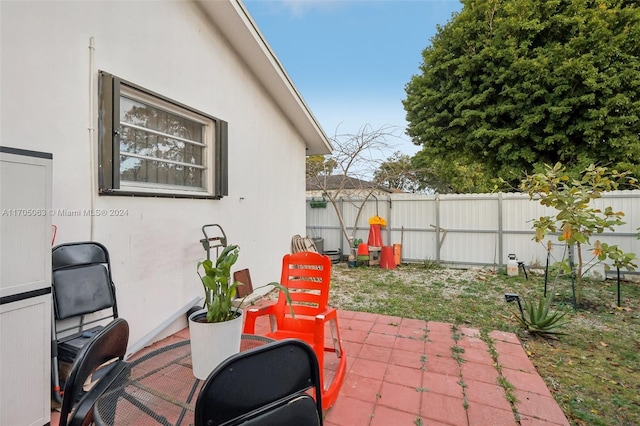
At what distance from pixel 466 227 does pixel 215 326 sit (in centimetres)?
736

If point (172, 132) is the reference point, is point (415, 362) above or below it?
below

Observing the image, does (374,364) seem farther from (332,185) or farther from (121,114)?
(332,185)

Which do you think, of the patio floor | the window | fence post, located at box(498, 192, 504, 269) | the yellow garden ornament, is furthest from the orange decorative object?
the window

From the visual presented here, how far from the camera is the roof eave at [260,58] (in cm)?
394

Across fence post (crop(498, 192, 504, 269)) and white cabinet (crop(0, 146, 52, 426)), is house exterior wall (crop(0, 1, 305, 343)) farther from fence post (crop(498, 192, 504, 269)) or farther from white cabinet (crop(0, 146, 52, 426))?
fence post (crop(498, 192, 504, 269))

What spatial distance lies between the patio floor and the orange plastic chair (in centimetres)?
14

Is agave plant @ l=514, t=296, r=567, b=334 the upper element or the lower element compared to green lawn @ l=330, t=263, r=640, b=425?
upper

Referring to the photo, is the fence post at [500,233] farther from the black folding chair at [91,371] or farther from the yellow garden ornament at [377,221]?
the black folding chair at [91,371]

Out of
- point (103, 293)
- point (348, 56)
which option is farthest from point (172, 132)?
point (348, 56)

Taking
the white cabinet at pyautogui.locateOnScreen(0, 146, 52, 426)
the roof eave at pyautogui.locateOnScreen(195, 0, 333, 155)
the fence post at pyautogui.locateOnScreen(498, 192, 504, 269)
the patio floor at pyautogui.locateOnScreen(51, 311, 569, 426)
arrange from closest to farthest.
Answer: the white cabinet at pyautogui.locateOnScreen(0, 146, 52, 426) < the patio floor at pyautogui.locateOnScreen(51, 311, 569, 426) < the roof eave at pyautogui.locateOnScreen(195, 0, 333, 155) < the fence post at pyautogui.locateOnScreen(498, 192, 504, 269)

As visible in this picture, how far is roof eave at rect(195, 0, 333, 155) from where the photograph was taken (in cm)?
394

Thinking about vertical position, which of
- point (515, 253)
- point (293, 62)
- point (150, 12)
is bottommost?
point (515, 253)

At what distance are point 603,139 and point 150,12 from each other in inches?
494

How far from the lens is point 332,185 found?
1529 centimetres
